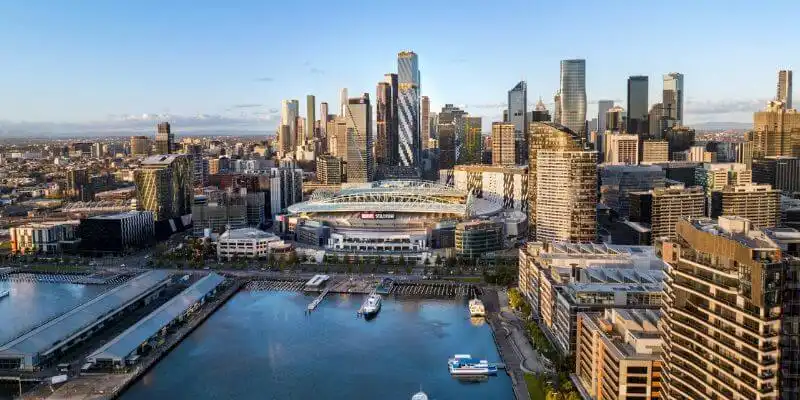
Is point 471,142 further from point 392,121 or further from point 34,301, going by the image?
point 34,301

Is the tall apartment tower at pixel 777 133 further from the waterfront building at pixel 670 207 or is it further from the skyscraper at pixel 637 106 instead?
the waterfront building at pixel 670 207

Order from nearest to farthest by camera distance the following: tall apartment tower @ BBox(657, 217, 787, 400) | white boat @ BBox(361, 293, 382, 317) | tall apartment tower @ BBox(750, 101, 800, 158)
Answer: tall apartment tower @ BBox(657, 217, 787, 400), white boat @ BBox(361, 293, 382, 317), tall apartment tower @ BBox(750, 101, 800, 158)

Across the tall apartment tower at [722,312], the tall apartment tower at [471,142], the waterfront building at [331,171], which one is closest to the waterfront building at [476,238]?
the tall apartment tower at [722,312]

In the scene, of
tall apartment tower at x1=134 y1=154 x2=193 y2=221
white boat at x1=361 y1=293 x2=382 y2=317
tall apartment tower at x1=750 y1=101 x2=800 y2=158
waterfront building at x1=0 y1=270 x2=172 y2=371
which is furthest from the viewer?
tall apartment tower at x1=750 y1=101 x2=800 y2=158

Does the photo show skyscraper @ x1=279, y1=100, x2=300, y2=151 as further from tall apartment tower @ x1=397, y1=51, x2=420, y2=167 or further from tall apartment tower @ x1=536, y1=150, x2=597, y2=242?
tall apartment tower @ x1=536, y1=150, x2=597, y2=242

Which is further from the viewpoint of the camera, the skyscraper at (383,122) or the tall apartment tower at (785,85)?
the skyscraper at (383,122)

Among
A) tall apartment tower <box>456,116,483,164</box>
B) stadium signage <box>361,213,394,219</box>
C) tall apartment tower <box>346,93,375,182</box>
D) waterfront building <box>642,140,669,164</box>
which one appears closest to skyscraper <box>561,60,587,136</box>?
waterfront building <box>642,140,669,164</box>

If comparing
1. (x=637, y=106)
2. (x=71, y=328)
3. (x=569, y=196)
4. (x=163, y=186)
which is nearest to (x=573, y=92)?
(x=637, y=106)
